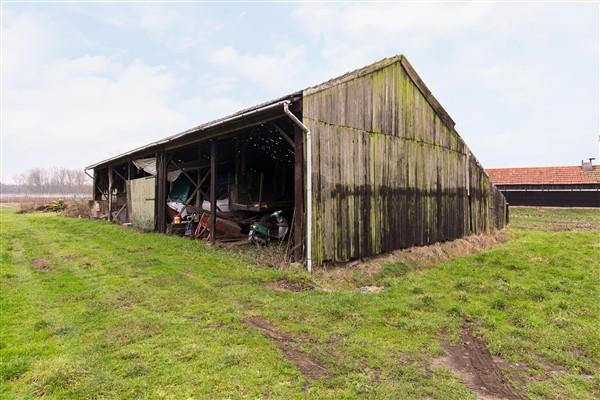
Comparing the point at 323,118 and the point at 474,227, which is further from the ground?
the point at 323,118

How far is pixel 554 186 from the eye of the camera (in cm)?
2530

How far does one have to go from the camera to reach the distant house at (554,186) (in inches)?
949

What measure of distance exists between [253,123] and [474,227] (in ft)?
28.8

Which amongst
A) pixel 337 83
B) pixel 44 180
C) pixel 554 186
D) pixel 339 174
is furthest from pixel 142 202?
pixel 44 180

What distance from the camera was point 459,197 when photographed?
36.4 ft

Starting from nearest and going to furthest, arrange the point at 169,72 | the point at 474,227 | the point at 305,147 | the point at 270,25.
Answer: the point at 305,147
the point at 474,227
the point at 270,25
the point at 169,72

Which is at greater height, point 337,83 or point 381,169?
point 337,83

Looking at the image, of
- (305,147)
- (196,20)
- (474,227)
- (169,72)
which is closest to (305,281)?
(305,147)

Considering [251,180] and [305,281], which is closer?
[305,281]

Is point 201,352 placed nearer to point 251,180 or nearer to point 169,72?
point 251,180

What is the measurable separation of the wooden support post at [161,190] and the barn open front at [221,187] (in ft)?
0.11

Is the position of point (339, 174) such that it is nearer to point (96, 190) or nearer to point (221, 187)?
point (221, 187)

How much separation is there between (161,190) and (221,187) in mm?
2084

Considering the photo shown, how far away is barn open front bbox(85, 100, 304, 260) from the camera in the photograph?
985cm
